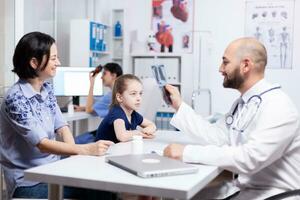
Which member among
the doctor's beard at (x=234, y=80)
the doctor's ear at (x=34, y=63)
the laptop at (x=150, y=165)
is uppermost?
the doctor's ear at (x=34, y=63)

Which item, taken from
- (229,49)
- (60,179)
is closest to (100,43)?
(229,49)

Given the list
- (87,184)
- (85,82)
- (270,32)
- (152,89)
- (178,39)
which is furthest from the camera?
(178,39)

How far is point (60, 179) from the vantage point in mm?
1329

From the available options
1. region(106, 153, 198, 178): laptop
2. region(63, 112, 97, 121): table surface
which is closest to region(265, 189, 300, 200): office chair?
region(106, 153, 198, 178): laptop

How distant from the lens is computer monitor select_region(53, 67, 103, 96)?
14.4 feet

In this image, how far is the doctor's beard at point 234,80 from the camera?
5.99ft

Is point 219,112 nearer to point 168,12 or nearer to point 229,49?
point 168,12

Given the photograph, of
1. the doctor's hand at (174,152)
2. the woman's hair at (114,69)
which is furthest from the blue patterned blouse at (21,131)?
the woman's hair at (114,69)

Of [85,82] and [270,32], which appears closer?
[85,82]

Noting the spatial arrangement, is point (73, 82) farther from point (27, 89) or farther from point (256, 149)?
point (256, 149)

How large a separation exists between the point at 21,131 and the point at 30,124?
0.17 ft

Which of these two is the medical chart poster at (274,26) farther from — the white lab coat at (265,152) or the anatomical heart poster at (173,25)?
the white lab coat at (265,152)

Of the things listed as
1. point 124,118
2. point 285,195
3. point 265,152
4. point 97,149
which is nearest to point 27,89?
point 97,149

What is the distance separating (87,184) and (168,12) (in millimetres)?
4390
